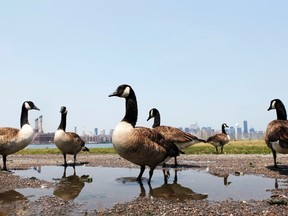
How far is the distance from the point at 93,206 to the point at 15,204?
210 centimetres

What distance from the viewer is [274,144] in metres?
14.3

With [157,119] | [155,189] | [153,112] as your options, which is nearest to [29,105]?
[153,112]

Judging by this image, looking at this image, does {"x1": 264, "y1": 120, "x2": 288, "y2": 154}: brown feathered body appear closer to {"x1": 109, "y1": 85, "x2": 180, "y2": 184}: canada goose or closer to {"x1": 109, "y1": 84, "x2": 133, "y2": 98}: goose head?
{"x1": 109, "y1": 85, "x2": 180, "y2": 184}: canada goose

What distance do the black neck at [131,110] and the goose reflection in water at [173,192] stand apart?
2.39 metres

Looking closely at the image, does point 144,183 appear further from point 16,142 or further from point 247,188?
point 16,142

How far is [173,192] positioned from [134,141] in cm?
210

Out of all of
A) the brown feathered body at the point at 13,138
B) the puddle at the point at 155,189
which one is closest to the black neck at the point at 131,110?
the puddle at the point at 155,189

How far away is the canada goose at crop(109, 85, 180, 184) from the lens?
35.7 ft

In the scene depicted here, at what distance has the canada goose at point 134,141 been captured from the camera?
1089cm

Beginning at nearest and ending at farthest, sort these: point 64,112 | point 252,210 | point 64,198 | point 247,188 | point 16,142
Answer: point 252,210 < point 64,198 < point 247,188 < point 16,142 < point 64,112

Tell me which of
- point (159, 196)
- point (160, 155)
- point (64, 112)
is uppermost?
point (64, 112)

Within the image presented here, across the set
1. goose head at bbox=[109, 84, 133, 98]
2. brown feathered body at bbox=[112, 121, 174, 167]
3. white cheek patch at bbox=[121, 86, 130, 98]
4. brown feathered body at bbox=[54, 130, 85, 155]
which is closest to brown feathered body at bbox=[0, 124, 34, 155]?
brown feathered body at bbox=[54, 130, 85, 155]

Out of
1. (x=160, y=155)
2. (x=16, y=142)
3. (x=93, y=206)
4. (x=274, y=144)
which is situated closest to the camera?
(x=93, y=206)

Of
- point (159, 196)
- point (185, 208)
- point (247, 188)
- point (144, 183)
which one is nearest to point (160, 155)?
point (144, 183)
